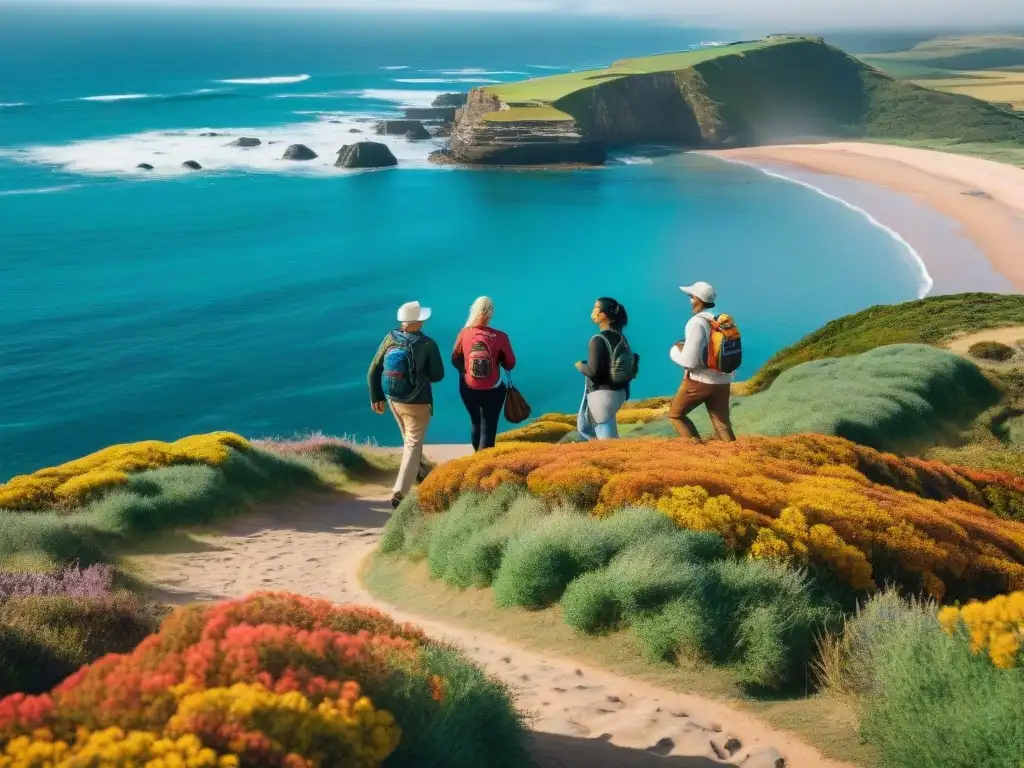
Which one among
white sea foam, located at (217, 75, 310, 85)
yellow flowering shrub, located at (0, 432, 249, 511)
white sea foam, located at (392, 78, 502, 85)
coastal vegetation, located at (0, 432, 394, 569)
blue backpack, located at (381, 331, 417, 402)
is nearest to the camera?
coastal vegetation, located at (0, 432, 394, 569)

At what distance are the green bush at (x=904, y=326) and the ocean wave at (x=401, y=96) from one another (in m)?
100

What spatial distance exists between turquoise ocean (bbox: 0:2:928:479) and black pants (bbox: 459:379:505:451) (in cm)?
2103

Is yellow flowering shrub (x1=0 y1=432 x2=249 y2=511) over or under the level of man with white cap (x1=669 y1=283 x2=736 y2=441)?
under

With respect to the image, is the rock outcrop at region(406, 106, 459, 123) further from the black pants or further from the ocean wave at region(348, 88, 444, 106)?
the black pants

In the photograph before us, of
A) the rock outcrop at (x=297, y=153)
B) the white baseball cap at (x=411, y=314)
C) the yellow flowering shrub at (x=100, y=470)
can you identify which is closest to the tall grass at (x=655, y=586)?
the white baseball cap at (x=411, y=314)

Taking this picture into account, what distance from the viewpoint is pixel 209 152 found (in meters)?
85.2

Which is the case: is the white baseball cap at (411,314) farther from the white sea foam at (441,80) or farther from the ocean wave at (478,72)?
the ocean wave at (478,72)

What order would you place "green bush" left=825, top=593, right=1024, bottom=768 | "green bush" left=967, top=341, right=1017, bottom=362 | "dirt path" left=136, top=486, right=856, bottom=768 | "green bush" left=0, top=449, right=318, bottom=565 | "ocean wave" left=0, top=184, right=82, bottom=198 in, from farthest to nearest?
"ocean wave" left=0, top=184, right=82, bottom=198, "green bush" left=967, top=341, right=1017, bottom=362, "green bush" left=0, top=449, right=318, bottom=565, "dirt path" left=136, top=486, right=856, bottom=768, "green bush" left=825, top=593, right=1024, bottom=768

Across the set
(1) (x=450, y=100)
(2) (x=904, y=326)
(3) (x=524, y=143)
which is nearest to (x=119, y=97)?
(1) (x=450, y=100)

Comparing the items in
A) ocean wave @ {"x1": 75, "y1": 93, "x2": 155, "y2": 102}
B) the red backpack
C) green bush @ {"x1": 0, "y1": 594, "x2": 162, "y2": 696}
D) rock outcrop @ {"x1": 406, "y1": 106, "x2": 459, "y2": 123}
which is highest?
ocean wave @ {"x1": 75, "y1": 93, "x2": 155, "y2": 102}

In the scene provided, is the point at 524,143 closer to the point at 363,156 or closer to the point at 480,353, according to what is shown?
the point at 363,156

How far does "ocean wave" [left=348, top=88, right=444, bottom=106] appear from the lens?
414ft

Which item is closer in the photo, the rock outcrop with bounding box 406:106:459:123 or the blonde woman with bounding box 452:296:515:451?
the blonde woman with bounding box 452:296:515:451

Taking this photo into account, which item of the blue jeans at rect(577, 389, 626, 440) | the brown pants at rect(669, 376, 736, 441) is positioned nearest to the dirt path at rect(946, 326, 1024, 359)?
the brown pants at rect(669, 376, 736, 441)
